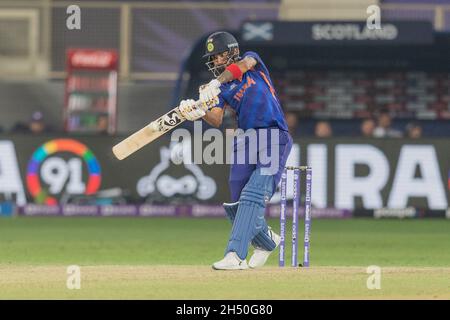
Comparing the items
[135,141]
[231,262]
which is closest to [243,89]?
[135,141]

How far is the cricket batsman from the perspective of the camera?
10.6 meters

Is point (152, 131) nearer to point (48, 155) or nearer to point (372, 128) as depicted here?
point (48, 155)

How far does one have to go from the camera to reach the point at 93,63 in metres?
23.3

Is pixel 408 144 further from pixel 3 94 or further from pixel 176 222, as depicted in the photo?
pixel 3 94

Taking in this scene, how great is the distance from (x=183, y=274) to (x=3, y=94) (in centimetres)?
1361

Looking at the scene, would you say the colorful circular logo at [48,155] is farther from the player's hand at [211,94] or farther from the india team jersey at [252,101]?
the player's hand at [211,94]

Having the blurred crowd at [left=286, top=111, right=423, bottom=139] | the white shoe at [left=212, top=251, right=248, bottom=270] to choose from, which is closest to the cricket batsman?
the white shoe at [left=212, top=251, right=248, bottom=270]

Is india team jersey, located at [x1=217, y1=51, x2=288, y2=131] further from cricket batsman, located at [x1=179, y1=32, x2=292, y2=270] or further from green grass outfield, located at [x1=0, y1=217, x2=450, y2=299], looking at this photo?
green grass outfield, located at [x1=0, y1=217, x2=450, y2=299]

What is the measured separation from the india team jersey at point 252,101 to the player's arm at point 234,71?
0.11 metres

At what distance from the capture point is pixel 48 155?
2027 cm

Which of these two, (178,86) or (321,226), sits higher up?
(178,86)

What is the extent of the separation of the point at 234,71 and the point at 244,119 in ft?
1.40

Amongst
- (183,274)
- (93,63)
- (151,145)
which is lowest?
(183,274)

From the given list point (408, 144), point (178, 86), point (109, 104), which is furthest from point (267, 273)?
point (109, 104)
